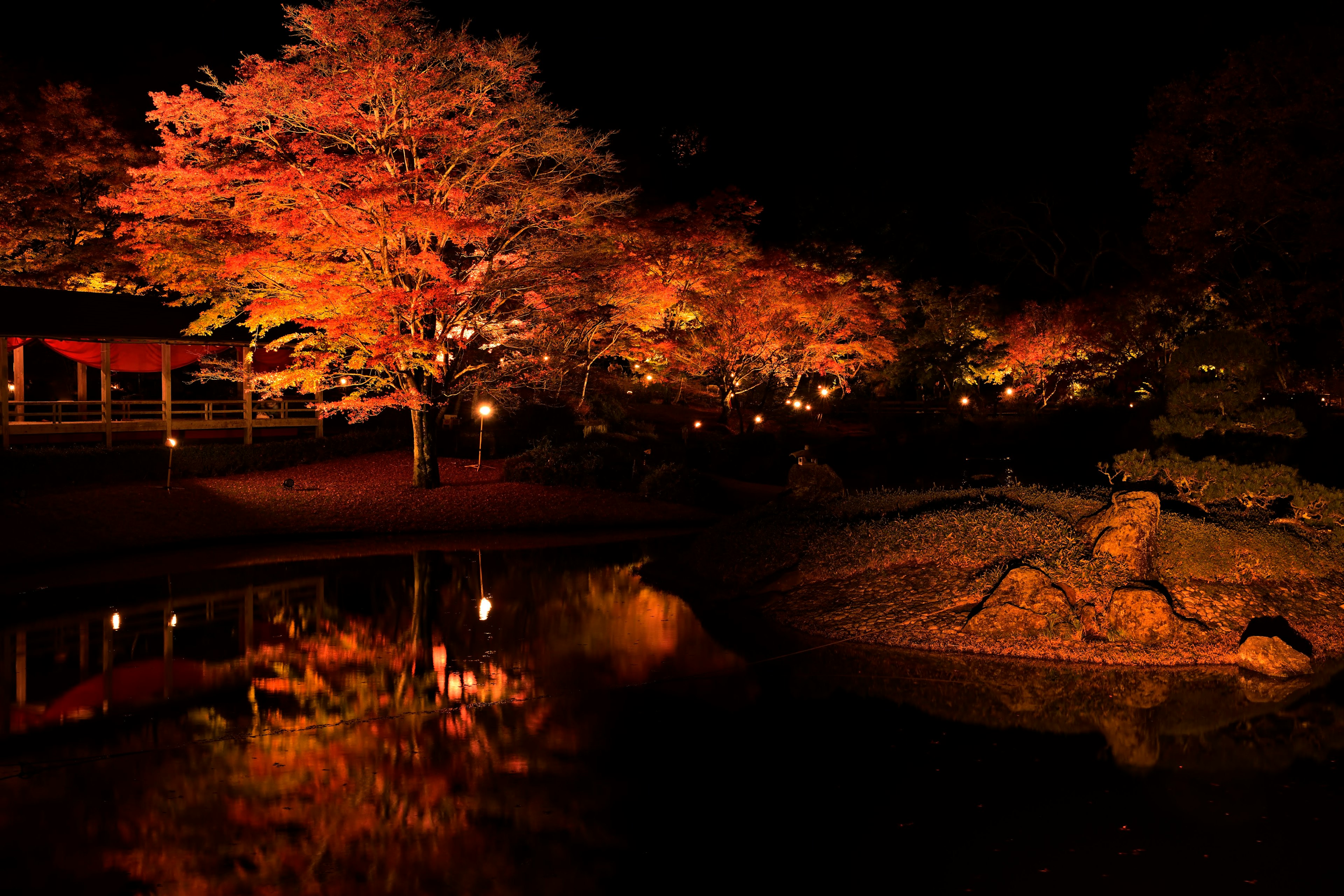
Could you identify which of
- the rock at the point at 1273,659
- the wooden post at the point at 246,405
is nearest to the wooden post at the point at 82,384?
the wooden post at the point at 246,405

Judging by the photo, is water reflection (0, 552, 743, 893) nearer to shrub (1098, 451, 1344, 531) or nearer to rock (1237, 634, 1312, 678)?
rock (1237, 634, 1312, 678)

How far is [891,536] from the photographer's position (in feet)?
39.5

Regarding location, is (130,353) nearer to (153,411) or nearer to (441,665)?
(153,411)

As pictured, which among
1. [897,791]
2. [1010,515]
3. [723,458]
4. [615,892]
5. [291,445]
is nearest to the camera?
[615,892]

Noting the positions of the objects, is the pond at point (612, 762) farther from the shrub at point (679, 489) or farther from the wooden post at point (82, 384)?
the wooden post at point (82, 384)

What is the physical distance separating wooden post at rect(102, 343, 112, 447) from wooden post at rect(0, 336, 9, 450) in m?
1.76

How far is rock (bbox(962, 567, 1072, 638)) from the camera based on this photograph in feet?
33.2

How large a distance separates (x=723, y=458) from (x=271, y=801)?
70.8ft

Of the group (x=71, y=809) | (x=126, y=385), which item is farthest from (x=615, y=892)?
(x=126, y=385)

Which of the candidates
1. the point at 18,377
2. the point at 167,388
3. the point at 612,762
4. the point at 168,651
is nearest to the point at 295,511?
the point at 167,388

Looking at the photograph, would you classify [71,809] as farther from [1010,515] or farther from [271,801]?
[1010,515]

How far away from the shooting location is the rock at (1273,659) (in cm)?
937

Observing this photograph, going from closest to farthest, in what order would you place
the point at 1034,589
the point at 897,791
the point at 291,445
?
the point at 897,791 < the point at 1034,589 < the point at 291,445

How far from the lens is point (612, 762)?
708cm
